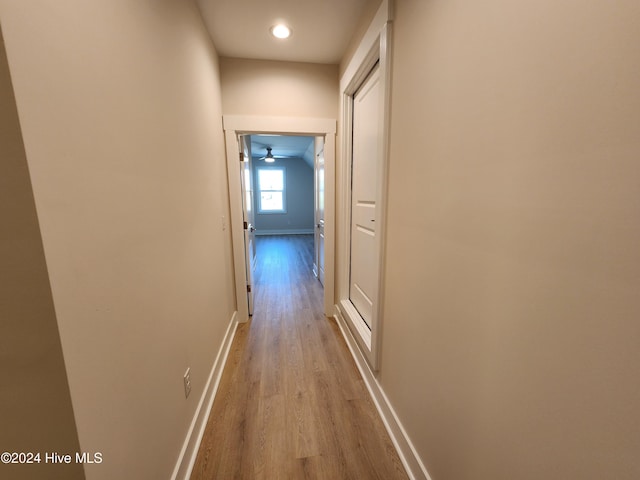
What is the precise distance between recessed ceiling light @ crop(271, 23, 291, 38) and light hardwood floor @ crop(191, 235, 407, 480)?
2.50 m

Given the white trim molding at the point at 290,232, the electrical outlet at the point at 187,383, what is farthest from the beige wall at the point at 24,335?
the white trim molding at the point at 290,232

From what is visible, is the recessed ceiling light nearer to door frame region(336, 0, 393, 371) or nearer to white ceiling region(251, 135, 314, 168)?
door frame region(336, 0, 393, 371)

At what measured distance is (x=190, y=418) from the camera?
4.32 feet

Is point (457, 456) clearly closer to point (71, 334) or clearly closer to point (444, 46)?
point (71, 334)

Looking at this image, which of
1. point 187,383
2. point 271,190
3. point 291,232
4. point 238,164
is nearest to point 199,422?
point 187,383

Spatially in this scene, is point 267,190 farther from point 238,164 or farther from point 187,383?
point 187,383

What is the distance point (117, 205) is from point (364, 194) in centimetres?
156

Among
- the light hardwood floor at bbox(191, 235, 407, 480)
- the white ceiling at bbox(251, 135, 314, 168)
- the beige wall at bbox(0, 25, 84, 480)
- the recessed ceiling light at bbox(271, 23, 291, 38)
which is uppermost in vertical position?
the recessed ceiling light at bbox(271, 23, 291, 38)

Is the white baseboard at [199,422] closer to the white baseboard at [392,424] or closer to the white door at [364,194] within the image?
the white baseboard at [392,424]

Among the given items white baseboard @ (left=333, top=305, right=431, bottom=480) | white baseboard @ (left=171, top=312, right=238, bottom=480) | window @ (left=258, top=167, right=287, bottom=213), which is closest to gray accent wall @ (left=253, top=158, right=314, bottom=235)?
window @ (left=258, top=167, right=287, bottom=213)

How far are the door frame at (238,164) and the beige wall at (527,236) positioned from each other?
53.2 inches

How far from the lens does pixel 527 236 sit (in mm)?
648

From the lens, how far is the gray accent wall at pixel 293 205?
8.23 metres

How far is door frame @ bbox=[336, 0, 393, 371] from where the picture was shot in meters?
1.36
